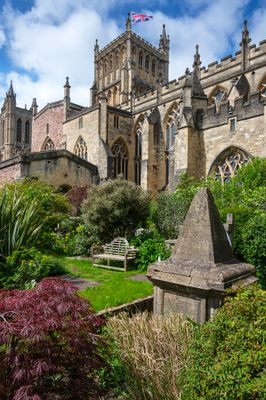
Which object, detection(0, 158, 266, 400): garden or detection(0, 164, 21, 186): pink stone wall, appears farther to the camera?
detection(0, 164, 21, 186): pink stone wall

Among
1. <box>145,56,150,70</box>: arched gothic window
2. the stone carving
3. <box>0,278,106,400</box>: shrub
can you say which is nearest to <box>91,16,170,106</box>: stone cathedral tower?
<box>145,56,150,70</box>: arched gothic window

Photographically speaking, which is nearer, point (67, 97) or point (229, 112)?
point (229, 112)

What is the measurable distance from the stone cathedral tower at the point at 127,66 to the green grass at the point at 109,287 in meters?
29.0

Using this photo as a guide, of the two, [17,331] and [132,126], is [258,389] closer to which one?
[17,331]

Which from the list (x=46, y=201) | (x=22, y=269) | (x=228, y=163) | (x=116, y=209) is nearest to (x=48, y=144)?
(x=46, y=201)

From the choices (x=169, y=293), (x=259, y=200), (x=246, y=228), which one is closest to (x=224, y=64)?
(x=259, y=200)

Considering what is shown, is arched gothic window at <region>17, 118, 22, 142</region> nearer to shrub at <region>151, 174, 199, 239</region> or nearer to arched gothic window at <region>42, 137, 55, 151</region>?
arched gothic window at <region>42, 137, 55, 151</region>

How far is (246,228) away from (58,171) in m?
14.2

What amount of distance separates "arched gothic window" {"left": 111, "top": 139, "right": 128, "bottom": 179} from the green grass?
18.4m

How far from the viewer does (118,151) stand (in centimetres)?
2764

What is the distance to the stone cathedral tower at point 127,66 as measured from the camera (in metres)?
35.9

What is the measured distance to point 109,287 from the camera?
281 inches

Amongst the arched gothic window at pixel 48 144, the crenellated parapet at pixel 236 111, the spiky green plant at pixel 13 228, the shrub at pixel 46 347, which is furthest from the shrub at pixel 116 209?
the arched gothic window at pixel 48 144

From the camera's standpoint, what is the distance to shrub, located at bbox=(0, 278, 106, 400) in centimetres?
228
